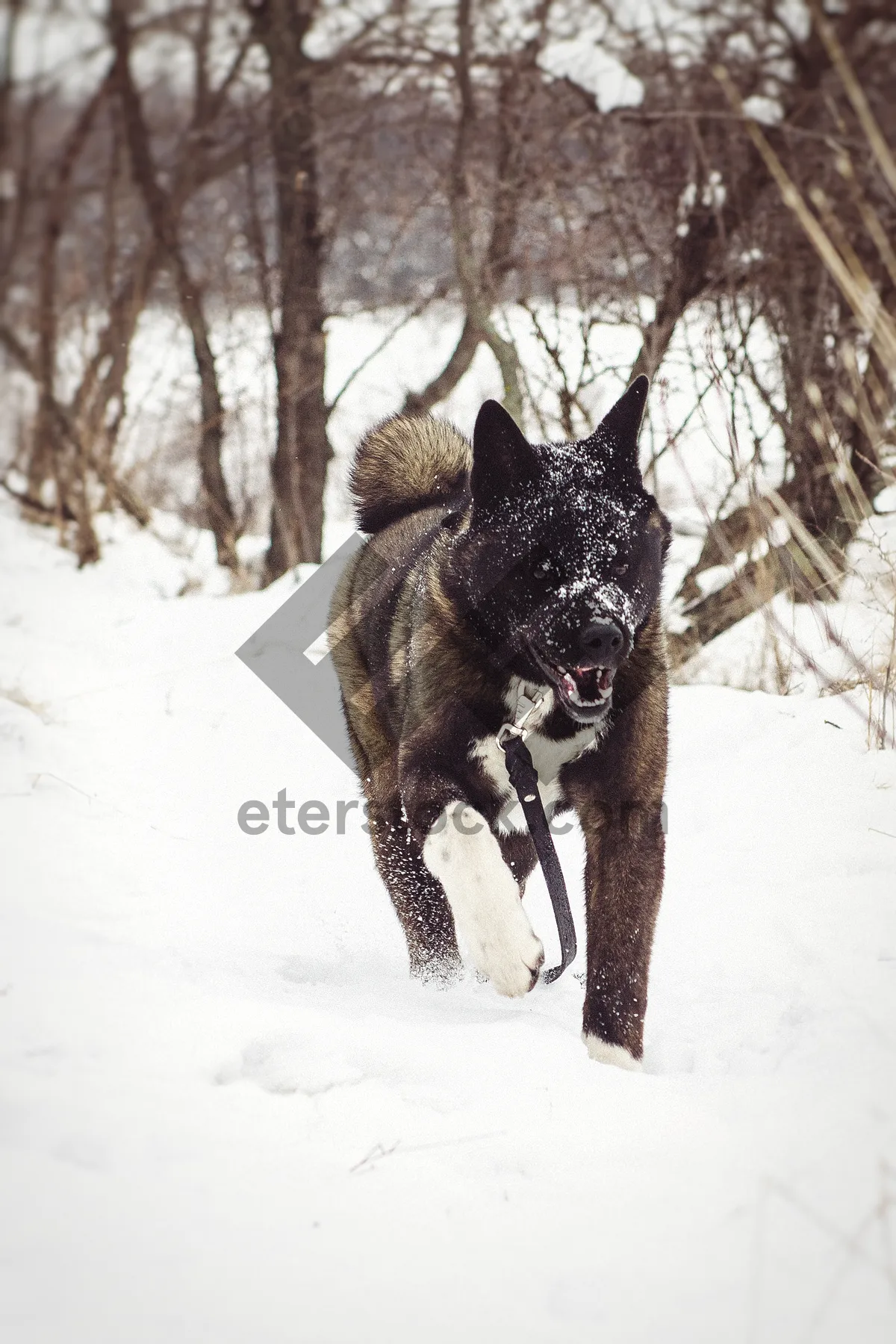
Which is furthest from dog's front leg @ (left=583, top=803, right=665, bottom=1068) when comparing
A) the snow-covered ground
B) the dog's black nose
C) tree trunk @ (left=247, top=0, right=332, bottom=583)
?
tree trunk @ (left=247, top=0, right=332, bottom=583)

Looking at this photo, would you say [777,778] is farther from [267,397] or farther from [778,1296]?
[267,397]

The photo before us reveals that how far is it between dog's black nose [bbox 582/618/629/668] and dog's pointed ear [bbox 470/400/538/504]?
48cm

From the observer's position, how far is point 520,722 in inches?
91.0

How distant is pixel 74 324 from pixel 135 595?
8.16 feet

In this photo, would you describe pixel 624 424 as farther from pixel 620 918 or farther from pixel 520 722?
pixel 620 918

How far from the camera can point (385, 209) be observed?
725 centimetres

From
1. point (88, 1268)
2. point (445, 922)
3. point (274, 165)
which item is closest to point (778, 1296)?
point (88, 1268)

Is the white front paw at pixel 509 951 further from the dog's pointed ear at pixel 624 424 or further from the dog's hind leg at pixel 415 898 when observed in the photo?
the dog's pointed ear at pixel 624 424

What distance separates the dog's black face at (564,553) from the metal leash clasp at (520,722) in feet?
0.19

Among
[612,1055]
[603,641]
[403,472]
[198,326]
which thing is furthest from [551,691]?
[198,326]

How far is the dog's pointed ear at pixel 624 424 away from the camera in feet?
8.02

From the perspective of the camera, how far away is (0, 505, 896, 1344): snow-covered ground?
1.17 m

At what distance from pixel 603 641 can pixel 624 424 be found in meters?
0.69

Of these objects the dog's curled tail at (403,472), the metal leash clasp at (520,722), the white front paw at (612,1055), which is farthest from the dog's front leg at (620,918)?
the dog's curled tail at (403,472)
